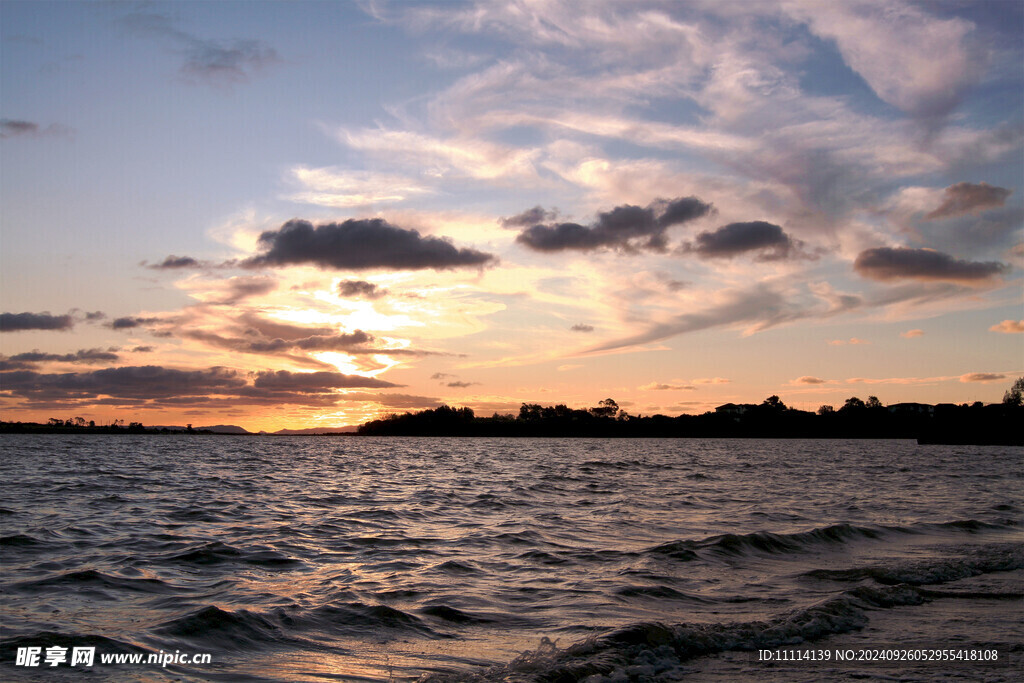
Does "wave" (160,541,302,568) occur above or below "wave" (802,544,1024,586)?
below

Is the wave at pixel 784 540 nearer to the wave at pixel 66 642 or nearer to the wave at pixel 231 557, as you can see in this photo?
the wave at pixel 231 557

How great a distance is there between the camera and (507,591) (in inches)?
503

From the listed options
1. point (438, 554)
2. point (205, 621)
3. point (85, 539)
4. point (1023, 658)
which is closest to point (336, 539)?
point (438, 554)

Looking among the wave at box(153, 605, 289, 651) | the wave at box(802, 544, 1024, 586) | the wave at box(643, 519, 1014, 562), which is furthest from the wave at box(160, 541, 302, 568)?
the wave at box(802, 544, 1024, 586)

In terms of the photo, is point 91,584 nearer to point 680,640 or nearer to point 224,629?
point 224,629

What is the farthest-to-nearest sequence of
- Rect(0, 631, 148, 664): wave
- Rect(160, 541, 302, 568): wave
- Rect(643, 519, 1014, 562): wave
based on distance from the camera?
Rect(643, 519, 1014, 562): wave, Rect(160, 541, 302, 568): wave, Rect(0, 631, 148, 664): wave

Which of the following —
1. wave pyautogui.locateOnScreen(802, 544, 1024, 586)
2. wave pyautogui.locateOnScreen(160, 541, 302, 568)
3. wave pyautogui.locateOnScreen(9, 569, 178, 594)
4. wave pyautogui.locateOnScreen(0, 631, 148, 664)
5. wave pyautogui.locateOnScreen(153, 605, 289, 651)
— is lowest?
wave pyautogui.locateOnScreen(160, 541, 302, 568)

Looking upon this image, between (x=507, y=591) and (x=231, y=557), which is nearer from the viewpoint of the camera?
(x=507, y=591)

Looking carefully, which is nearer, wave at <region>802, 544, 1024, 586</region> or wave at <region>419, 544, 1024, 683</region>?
wave at <region>419, 544, 1024, 683</region>

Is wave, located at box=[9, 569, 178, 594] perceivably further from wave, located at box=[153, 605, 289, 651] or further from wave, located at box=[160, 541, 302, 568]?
wave, located at box=[153, 605, 289, 651]

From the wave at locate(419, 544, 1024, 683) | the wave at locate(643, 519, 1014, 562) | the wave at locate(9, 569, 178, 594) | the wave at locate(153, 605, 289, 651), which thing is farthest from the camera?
the wave at locate(643, 519, 1014, 562)

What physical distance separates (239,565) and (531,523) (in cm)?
1003

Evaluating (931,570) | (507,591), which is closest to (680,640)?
(507,591)

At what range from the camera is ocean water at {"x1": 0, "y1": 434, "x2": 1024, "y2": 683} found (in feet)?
28.5
